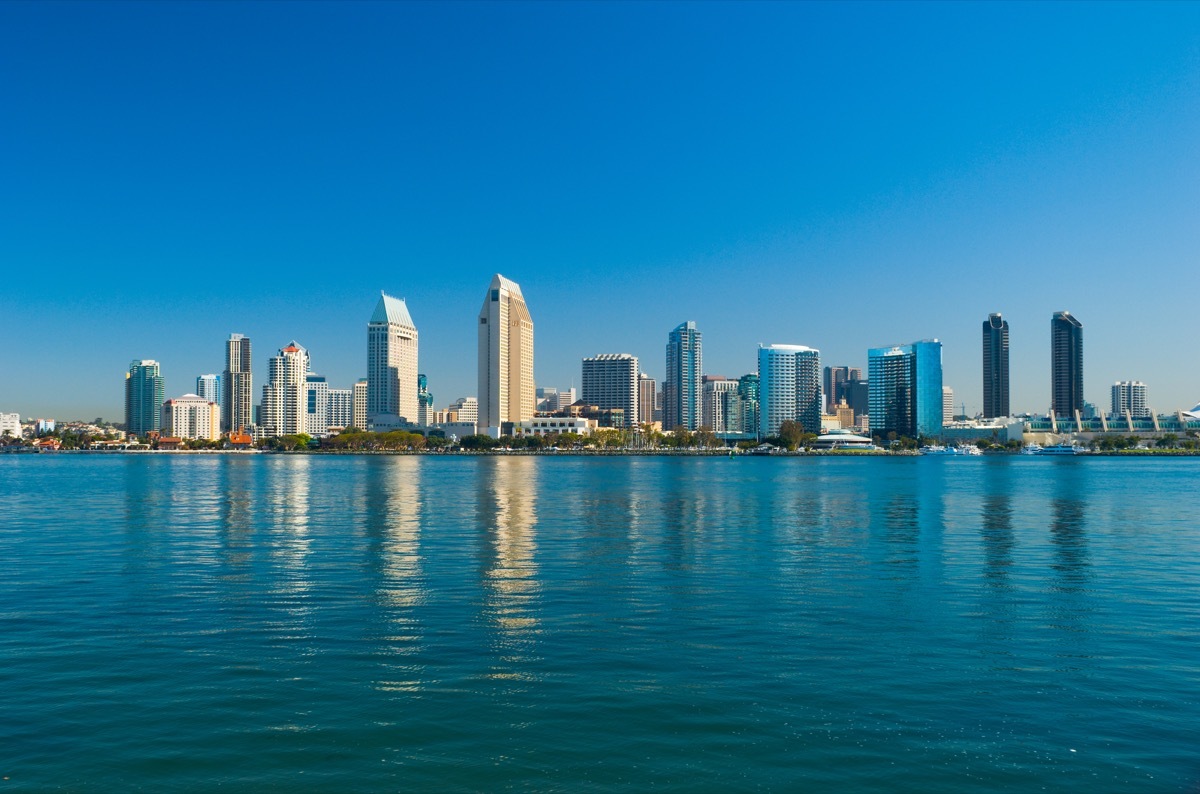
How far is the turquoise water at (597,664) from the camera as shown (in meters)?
13.6

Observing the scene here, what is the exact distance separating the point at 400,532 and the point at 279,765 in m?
33.7

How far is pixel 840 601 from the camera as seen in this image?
87.8 ft

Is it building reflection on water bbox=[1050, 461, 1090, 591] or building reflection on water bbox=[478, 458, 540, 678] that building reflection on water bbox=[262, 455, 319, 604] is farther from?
building reflection on water bbox=[1050, 461, 1090, 591]

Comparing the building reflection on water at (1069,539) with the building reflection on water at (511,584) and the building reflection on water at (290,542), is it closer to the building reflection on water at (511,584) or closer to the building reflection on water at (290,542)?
the building reflection on water at (511,584)

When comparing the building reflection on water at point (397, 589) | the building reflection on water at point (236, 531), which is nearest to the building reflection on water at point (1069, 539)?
the building reflection on water at point (397, 589)

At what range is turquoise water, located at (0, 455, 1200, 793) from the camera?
1358 centimetres

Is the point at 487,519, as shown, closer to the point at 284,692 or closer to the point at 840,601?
the point at 840,601

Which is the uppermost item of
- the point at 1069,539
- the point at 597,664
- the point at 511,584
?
the point at 597,664

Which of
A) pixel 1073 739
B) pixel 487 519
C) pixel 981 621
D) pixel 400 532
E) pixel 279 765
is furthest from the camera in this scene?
pixel 487 519

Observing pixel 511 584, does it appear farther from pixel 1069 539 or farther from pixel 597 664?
pixel 1069 539

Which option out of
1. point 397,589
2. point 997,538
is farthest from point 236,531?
point 997,538

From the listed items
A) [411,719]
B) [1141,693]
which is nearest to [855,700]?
[1141,693]

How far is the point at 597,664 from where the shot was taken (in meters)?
19.1

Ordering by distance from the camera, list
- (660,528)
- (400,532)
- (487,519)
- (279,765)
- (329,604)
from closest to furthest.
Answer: (279,765)
(329,604)
(400,532)
(660,528)
(487,519)
